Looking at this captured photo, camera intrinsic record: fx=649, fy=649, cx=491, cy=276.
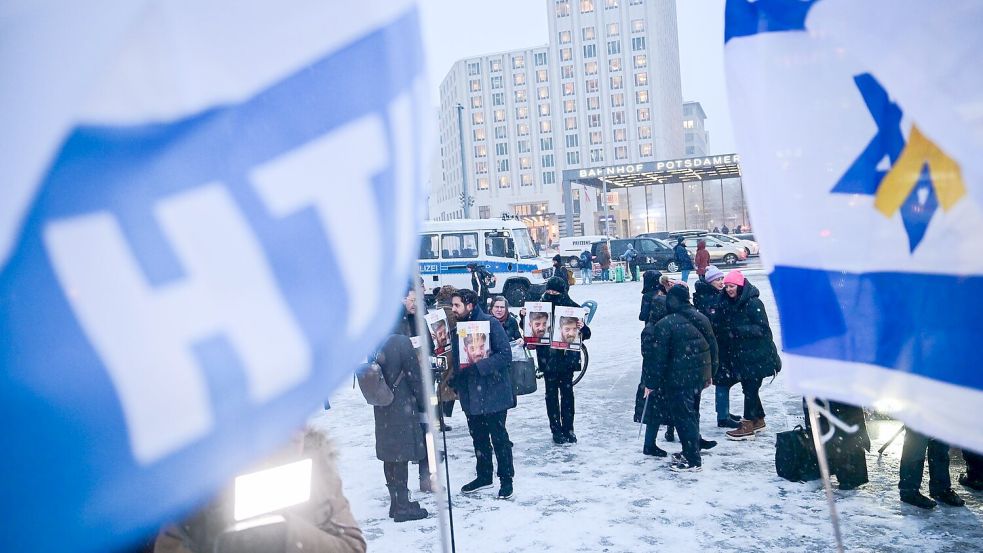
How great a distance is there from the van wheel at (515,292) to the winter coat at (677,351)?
493 inches

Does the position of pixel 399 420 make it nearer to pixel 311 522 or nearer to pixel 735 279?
pixel 311 522

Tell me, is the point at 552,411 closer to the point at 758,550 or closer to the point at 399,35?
the point at 758,550

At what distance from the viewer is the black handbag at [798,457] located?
17.3ft

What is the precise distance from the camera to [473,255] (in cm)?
1862

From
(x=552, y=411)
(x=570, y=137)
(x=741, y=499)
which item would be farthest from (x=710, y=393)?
(x=570, y=137)

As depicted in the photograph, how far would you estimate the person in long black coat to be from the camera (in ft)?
16.3

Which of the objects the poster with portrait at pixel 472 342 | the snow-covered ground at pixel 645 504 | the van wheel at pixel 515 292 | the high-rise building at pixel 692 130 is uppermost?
the high-rise building at pixel 692 130

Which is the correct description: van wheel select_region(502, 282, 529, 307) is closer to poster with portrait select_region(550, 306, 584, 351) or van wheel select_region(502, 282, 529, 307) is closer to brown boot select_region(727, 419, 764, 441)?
poster with portrait select_region(550, 306, 584, 351)

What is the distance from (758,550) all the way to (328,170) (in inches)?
159

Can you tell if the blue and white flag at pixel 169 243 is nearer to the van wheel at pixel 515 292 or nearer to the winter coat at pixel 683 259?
the van wheel at pixel 515 292

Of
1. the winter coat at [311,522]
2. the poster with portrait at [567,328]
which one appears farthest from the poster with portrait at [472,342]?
the winter coat at [311,522]

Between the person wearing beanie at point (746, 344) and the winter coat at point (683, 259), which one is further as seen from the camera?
the winter coat at point (683, 259)

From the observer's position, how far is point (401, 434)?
4.99 metres

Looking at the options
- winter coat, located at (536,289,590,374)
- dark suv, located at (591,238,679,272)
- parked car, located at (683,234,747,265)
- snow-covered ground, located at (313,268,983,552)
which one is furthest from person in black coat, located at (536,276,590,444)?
parked car, located at (683,234,747,265)
